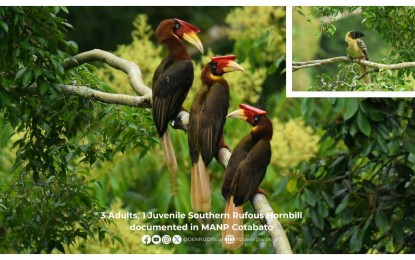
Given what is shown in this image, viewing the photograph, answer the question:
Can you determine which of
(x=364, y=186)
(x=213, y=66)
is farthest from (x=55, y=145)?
(x=364, y=186)

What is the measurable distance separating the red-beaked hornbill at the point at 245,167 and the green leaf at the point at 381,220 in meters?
0.71

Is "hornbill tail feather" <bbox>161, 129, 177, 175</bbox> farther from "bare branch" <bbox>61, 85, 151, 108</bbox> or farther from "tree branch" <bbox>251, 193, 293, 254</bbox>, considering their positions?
"tree branch" <bbox>251, 193, 293, 254</bbox>

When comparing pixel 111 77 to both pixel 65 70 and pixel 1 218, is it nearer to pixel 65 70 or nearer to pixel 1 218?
pixel 65 70

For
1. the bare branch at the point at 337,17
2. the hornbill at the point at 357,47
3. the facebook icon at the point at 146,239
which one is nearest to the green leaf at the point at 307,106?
the hornbill at the point at 357,47

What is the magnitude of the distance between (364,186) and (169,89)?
1.28 m

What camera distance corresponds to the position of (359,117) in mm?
6207

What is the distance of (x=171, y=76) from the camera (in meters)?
5.84

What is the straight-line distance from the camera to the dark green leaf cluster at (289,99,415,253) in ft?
20.6

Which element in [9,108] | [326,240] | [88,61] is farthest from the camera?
[326,240]

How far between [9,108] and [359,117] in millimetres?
1662
